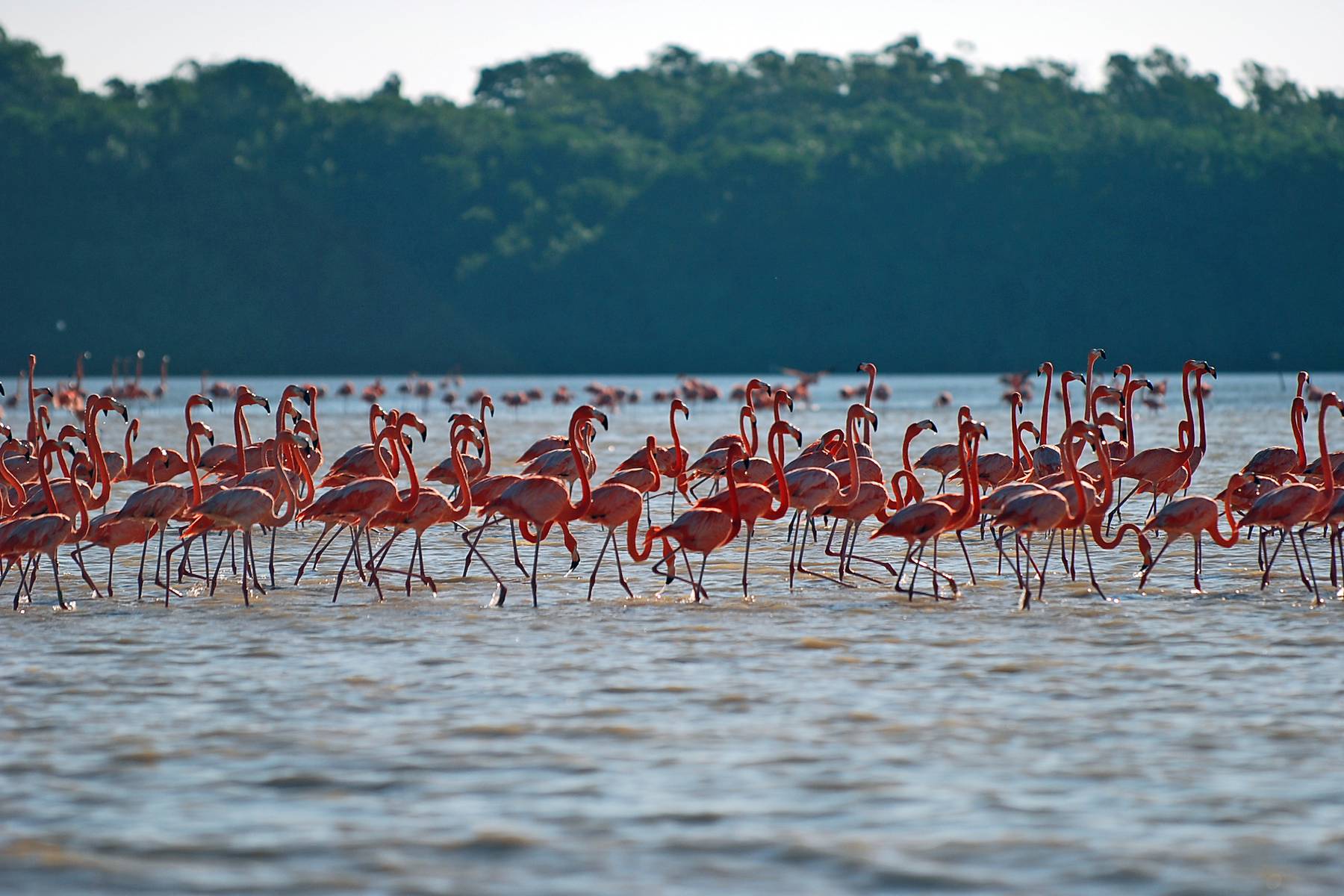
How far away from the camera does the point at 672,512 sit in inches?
571

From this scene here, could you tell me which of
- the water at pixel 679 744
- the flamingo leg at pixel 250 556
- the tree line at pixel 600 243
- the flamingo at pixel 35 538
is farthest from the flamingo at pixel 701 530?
the tree line at pixel 600 243

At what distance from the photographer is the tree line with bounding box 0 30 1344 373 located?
261 feet

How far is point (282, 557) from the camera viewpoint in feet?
42.0

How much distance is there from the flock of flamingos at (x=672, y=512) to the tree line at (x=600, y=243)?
67.1 metres

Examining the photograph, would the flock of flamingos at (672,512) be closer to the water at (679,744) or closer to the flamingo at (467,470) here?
the flamingo at (467,470)

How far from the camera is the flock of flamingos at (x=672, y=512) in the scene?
10453 mm

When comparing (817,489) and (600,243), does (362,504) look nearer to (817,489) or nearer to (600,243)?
(817,489)

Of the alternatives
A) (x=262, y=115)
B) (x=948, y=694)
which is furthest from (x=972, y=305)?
(x=948, y=694)

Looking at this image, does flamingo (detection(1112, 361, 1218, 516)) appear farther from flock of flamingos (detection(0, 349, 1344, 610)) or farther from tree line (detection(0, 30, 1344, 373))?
tree line (detection(0, 30, 1344, 373))

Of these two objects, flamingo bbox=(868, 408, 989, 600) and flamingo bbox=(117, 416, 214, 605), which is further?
flamingo bbox=(117, 416, 214, 605)

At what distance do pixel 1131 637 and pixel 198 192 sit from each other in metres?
77.7

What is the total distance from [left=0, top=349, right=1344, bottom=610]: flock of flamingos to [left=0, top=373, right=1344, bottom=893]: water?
421 mm

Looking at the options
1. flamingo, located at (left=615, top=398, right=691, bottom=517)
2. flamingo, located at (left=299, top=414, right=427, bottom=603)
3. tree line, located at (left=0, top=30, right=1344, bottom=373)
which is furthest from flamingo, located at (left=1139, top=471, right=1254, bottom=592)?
tree line, located at (left=0, top=30, right=1344, bottom=373)

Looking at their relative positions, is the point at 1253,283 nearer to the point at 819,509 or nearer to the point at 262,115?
the point at 262,115
